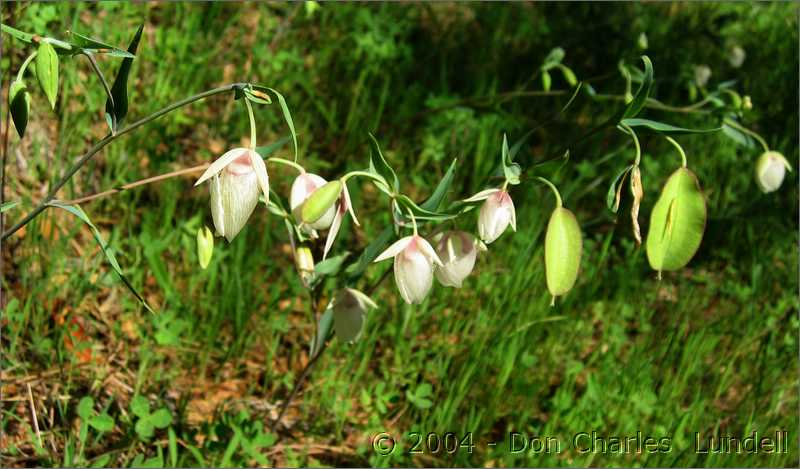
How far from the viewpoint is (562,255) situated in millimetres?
1214

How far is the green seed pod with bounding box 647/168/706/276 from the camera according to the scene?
1244mm

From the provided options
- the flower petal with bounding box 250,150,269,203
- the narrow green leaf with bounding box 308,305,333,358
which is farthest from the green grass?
the flower petal with bounding box 250,150,269,203

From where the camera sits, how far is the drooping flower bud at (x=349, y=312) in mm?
1535

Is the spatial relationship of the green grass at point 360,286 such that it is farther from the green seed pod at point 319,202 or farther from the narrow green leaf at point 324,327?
the green seed pod at point 319,202

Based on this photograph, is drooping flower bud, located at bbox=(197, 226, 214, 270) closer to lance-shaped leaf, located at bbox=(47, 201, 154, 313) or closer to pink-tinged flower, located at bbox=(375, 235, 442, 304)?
lance-shaped leaf, located at bbox=(47, 201, 154, 313)

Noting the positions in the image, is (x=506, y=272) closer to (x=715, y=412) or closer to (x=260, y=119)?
(x=715, y=412)

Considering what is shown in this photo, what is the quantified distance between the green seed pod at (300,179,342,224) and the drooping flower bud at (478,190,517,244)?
0.24m

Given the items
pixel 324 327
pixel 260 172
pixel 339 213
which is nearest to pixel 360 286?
pixel 324 327

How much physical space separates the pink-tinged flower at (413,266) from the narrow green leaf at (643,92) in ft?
1.25

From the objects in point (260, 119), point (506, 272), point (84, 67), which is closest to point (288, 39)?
point (260, 119)

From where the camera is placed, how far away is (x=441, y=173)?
264cm

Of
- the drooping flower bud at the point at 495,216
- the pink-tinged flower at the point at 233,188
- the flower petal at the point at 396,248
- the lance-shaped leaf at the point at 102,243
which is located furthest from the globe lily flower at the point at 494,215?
the lance-shaped leaf at the point at 102,243

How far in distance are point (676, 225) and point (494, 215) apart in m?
0.27

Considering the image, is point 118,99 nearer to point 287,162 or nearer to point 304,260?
point 287,162
